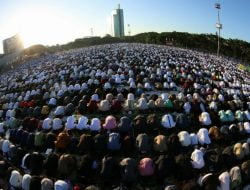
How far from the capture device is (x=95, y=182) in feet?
55.5

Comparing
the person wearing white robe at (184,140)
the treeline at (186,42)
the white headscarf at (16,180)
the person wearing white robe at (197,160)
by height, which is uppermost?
the treeline at (186,42)

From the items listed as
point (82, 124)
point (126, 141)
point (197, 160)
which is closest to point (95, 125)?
point (82, 124)

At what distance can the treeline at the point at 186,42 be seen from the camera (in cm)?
8407

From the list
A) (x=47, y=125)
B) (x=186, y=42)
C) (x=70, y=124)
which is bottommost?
(x=47, y=125)

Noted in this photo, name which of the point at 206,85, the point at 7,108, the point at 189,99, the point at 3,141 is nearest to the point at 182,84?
the point at 206,85

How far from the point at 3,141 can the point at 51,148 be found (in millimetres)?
3164

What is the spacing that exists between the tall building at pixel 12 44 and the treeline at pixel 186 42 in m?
5.15

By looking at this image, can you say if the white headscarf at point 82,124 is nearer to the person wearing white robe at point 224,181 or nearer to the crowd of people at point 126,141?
the crowd of people at point 126,141

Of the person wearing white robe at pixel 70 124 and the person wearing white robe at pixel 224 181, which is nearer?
the person wearing white robe at pixel 224 181

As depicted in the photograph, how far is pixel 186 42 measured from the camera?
285 ft

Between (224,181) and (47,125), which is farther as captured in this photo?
(47,125)

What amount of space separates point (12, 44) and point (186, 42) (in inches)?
1816

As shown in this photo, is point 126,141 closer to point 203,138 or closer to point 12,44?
point 203,138

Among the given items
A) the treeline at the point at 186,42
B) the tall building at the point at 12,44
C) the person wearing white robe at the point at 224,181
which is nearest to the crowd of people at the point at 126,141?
the person wearing white robe at the point at 224,181
